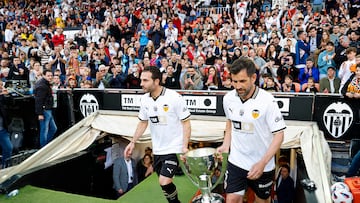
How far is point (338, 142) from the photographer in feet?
17.4

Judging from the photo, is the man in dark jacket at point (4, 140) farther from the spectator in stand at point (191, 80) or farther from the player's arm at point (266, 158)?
the player's arm at point (266, 158)

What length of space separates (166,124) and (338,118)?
2788mm

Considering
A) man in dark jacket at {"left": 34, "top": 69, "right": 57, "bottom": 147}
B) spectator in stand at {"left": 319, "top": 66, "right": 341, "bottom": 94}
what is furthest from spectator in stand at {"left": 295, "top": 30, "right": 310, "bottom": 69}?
man in dark jacket at {"left": 34, "top": 69, "right": 57, "bottom": 147}

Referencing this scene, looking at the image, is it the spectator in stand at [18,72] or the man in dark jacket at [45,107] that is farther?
the spectator in stand at [18,72]

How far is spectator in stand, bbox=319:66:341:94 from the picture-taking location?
21.5 ft

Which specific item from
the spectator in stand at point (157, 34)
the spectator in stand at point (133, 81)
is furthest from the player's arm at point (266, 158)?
the spectator in stand at point (157, 34)

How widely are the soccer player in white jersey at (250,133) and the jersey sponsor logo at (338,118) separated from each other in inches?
94.3

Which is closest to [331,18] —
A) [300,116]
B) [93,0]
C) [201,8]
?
[201,8]

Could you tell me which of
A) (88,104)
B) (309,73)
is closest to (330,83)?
(309,73)

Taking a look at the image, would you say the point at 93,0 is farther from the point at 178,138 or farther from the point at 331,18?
the point at 178,138

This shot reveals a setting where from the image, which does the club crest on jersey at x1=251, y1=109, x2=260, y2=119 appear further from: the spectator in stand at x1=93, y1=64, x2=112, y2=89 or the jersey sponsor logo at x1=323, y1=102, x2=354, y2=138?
the spectator in stand at x1=93, y1=64, x2=112, y2=89

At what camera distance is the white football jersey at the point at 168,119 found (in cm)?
405

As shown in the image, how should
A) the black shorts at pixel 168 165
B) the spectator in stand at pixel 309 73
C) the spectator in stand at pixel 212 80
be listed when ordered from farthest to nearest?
the spectator in stand at pixel 309 73, the spectator in stand at pixel 212 80, the black shorts at pixel 168 165

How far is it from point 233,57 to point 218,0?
7098 millimetres
